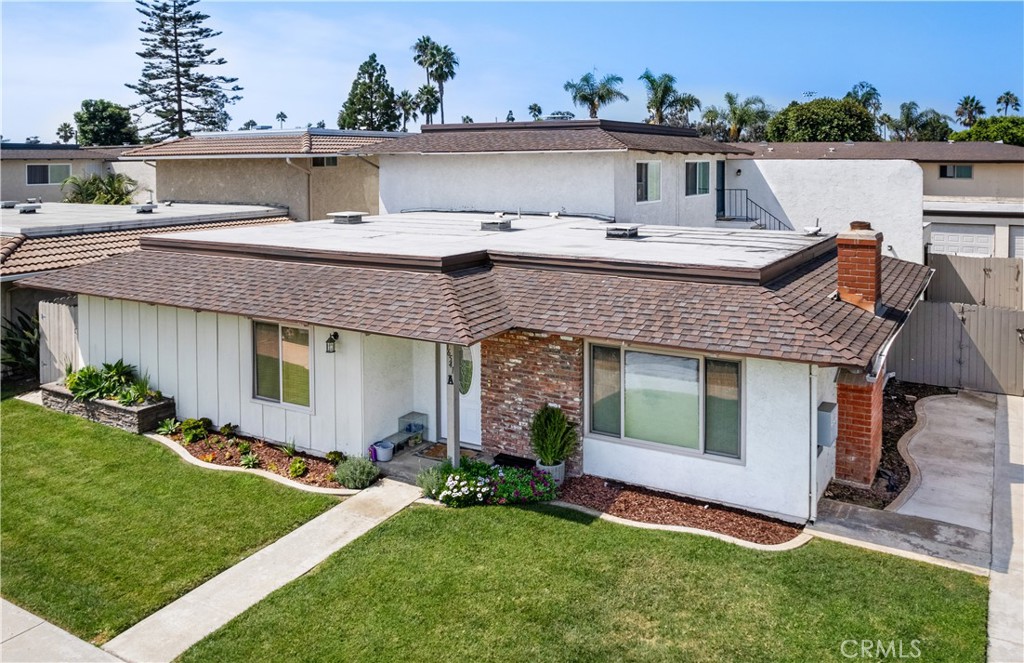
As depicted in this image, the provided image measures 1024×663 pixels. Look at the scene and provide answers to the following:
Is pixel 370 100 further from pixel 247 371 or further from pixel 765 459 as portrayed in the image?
pixel 765 459

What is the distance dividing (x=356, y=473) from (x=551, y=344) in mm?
3536

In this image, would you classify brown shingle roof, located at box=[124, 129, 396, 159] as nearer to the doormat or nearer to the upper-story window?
the doormat

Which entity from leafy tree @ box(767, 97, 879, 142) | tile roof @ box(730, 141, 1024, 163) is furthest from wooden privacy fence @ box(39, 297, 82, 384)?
leafy tree @ box(767, 97, 879, 142)

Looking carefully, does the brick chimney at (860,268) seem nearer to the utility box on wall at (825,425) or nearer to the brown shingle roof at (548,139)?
the utility box on wall at (825,425)

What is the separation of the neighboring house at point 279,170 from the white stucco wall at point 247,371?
1157 centimetres

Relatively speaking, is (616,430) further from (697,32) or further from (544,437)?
(697,32)

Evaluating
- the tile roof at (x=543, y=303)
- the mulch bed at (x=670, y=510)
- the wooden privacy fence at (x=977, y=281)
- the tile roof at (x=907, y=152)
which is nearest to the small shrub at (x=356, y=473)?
the tile roof at (x=543, y=303)

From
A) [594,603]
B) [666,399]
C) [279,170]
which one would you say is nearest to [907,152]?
[279,170]

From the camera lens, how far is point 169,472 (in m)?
12.3

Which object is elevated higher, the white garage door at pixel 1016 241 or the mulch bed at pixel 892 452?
the white garage door at pixel 1016 241

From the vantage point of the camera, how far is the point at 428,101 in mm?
74625

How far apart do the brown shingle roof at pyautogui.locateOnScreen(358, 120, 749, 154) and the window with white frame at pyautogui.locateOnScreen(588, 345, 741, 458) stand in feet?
31.7

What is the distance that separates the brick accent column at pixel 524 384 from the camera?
39.0ft

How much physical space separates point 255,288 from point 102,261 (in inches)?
207
